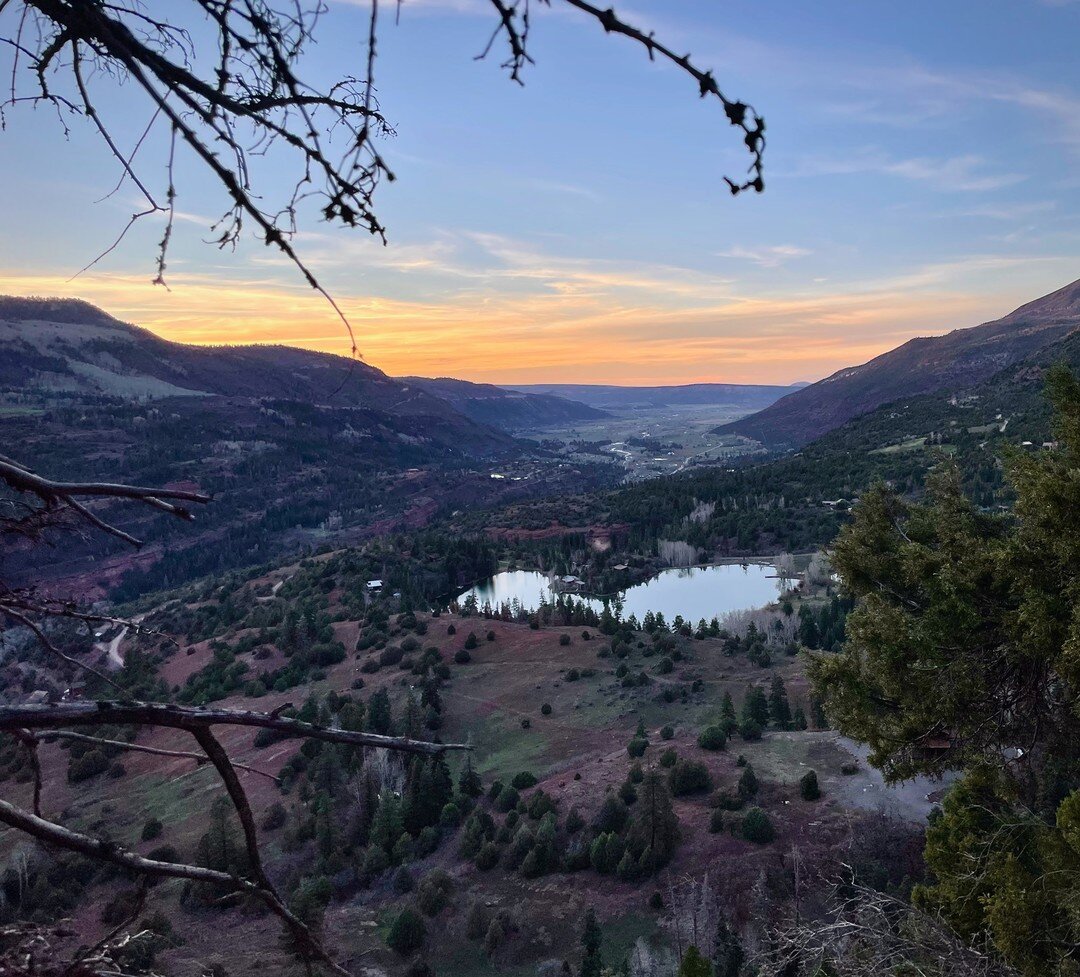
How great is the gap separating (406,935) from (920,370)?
144926mm

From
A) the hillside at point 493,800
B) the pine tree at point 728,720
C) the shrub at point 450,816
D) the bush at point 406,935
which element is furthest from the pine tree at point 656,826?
the pine tree at point 728,720

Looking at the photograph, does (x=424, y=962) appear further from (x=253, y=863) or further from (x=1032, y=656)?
(x=253, y=863)

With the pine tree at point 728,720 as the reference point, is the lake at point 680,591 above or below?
below

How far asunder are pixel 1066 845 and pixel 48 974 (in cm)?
760

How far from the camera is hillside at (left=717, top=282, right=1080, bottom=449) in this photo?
118062 mm

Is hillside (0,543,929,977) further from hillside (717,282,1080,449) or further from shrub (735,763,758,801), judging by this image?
hillside (717,282,1080,449)

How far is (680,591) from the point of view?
152 ft

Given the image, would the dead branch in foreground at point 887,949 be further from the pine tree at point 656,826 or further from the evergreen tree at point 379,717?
the evergreen tree at point 379,717

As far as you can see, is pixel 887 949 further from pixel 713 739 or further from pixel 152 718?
pixel 713 739

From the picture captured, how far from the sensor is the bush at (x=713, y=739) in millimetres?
17516

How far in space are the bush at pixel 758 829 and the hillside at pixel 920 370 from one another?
309 feet

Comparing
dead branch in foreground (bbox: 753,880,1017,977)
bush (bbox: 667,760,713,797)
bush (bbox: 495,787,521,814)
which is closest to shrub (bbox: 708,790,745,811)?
bush (bbox: 667,760,713,797)

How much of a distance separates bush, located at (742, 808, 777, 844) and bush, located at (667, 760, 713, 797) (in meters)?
2.24

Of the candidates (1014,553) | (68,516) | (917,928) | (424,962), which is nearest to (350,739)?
(68,516)
